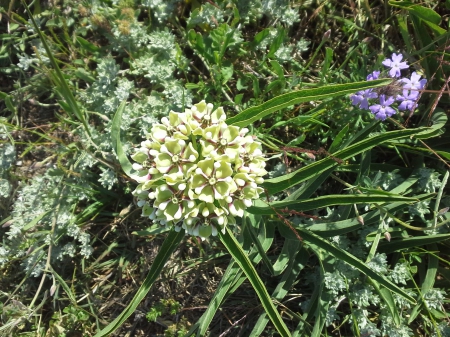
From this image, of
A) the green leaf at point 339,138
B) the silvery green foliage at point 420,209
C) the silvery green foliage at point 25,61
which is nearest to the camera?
the green leaf at point 339,138

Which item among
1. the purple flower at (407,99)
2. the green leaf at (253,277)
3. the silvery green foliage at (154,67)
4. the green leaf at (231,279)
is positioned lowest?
the green leaf at (231,279)

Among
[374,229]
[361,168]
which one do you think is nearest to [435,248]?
[374,229]

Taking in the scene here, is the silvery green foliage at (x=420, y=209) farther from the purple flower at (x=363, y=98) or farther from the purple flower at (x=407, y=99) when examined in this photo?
the purple flower at (x=363, y=98)

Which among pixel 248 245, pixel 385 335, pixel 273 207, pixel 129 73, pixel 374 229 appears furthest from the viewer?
pixel 129 73

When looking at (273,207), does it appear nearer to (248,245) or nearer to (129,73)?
(248,245)

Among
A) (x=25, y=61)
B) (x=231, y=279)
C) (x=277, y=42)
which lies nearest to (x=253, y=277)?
(x=231, y=279)

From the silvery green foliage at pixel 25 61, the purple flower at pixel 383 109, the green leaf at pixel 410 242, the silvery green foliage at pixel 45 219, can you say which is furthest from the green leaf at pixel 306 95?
the silvery green foliage at pixel 25 61

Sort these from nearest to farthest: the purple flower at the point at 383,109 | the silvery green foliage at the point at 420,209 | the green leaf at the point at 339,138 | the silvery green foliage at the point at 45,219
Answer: the purple flower at the point at 383,109, the green leaf at the point at 339,138, the silvery green foliage at the point at 420,209, the silvery green foliage at the point at 45,219
